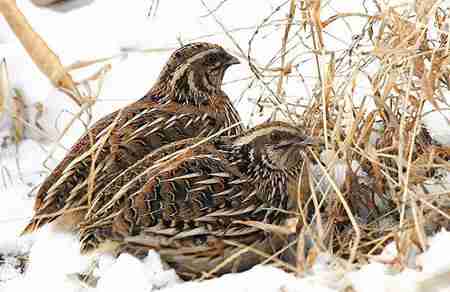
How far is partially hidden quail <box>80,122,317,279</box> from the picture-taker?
3406 mm

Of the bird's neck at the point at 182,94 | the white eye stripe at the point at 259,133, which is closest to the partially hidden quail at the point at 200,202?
the white eye stripe at the point at 259,133

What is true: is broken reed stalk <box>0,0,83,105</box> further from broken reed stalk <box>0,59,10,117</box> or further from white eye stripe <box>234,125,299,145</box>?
white eye stripe <box>234,125,299,145</box>

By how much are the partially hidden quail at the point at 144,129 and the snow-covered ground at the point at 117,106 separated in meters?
0.09

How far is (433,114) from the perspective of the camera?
4.06m

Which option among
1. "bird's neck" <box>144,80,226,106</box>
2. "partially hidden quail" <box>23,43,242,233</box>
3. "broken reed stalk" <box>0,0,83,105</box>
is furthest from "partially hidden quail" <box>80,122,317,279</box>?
"broken reed stalk" <box>0,0,83,105</box>

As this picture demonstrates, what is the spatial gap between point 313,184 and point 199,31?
1.40m

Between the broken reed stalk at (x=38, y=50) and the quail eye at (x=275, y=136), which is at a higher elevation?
the broken reed stalk at (x=38, y=50)

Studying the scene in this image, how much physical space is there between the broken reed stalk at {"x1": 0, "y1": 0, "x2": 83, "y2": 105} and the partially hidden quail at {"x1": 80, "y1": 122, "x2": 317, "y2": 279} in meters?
0.99

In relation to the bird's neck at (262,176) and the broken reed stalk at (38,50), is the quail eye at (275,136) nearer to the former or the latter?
the bird's neck at (262,176)

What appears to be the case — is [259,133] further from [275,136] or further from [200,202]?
[200,202]

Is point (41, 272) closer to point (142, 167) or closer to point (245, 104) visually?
point (142, 167)

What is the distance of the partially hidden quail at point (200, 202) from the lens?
341cm

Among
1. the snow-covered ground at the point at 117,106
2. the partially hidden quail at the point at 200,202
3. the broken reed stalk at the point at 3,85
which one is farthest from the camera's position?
the broken reed stalk at the point at 3,85

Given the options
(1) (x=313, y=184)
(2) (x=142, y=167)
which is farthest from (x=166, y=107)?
(1) (x=313, y=184)
